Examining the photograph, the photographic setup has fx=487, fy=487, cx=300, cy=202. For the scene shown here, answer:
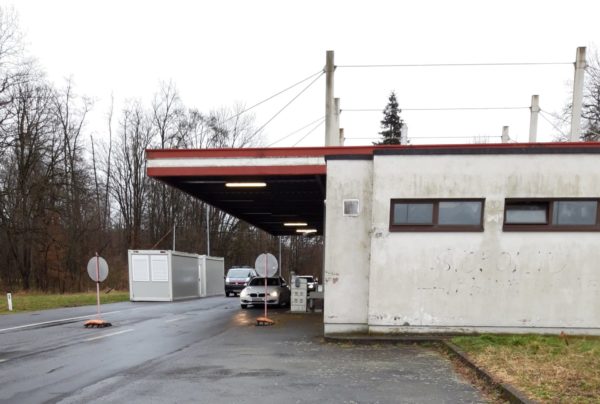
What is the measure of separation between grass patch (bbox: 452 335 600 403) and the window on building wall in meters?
2.46

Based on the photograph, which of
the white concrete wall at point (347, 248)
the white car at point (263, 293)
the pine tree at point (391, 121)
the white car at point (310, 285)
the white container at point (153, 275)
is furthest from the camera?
the pine tree at point (391, 121)

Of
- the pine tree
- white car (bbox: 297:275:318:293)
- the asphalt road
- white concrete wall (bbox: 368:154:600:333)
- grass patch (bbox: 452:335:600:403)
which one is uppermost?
the pine tree

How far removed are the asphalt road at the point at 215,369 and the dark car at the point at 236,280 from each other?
21.5 metres

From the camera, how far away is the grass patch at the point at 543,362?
593 cm

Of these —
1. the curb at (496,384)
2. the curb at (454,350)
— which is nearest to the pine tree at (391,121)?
the curb at (454,350)

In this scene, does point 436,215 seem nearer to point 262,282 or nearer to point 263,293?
point 263,293

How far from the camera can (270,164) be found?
1309 centimetres

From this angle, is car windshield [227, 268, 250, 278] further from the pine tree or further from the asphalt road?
the pine tree

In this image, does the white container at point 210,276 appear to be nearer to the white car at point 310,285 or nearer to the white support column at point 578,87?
the white car at point 310,285

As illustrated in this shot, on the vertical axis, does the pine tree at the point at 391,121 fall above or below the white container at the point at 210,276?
above

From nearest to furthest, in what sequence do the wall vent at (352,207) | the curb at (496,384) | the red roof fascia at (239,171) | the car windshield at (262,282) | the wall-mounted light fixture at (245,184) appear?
the curb at (496,384) < the wall vent at (352,207) < the red roof fascia at (239,171) < the wall-mounted light fixture at (245,184) < the car windshield at (262,282)

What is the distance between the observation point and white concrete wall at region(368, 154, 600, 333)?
1068cm

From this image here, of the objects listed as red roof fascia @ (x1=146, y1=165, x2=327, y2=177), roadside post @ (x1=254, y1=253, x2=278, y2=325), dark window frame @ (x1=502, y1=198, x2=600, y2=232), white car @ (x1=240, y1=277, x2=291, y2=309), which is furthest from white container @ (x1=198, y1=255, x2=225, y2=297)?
dark window frame @ (x1=502, y1=198, x2=600, y2=232)

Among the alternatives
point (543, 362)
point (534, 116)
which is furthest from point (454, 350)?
point (534, 116)
